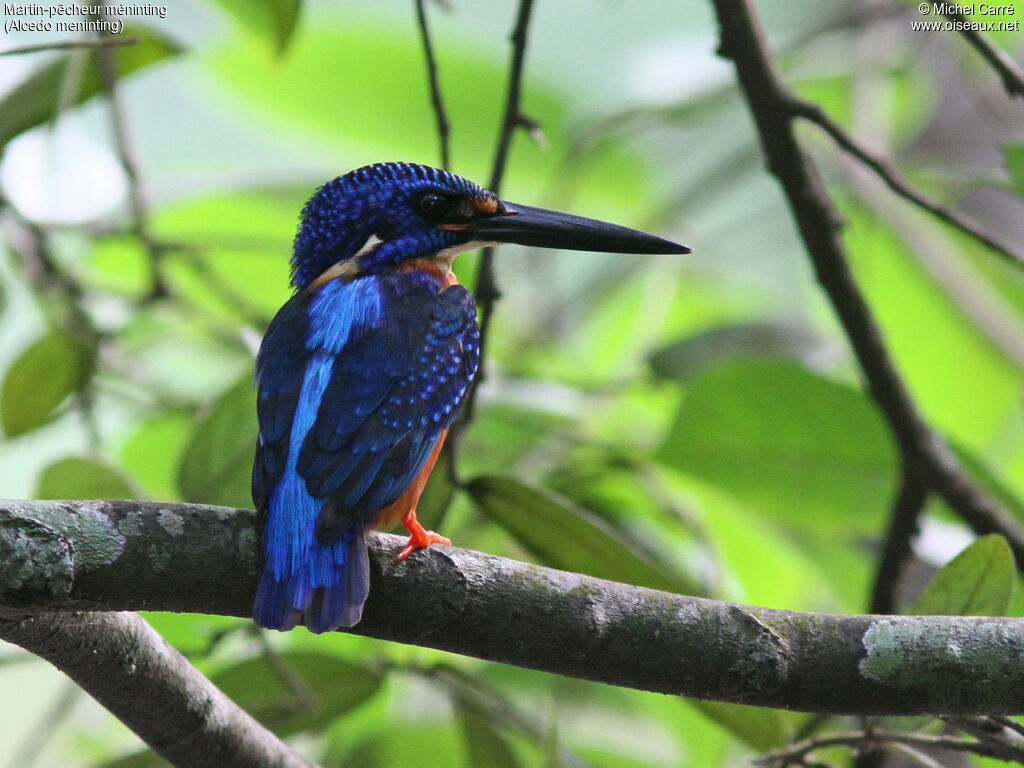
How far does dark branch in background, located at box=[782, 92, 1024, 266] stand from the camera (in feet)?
7.48

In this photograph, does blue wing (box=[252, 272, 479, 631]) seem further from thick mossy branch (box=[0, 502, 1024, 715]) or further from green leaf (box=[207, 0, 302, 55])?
green leaf (box=[207, 0, 302, 55])

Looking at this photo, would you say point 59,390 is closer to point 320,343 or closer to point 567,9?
point 320,343

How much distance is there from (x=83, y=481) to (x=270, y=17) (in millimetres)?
1084

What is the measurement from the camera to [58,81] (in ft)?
8.29

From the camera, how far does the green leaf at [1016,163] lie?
2438mm

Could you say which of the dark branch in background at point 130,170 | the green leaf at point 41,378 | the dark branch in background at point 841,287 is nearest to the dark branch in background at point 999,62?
the dark branch in background at point 841,287

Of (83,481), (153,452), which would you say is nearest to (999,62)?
(83,481)

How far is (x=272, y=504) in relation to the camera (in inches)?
68.9

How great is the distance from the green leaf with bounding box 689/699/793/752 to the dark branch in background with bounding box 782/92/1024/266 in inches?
40.6

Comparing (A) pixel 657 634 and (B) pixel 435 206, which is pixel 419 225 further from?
(A) pixel 657 634

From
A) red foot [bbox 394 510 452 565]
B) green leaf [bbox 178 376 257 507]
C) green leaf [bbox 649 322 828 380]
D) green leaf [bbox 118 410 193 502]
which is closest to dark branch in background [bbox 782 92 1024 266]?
green leaf [bbox 649 322 828 380]

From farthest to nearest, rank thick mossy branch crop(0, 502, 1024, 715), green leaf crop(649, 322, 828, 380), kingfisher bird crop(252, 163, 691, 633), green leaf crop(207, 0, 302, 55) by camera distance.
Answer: green leaf crop(649, 322, 828, 380), green leaf crop(207, 0, 302, 55), kingfisher bird crop(252, 163, 691, 633), thick mossy branch crop(0, 502, 1024, 715)

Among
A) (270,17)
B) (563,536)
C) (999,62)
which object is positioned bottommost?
(563,536)

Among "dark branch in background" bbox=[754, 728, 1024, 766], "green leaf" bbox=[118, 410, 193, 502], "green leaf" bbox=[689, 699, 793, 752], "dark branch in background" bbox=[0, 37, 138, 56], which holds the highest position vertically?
"dark branch in background" bbox=[0, 37, 138, 56]
